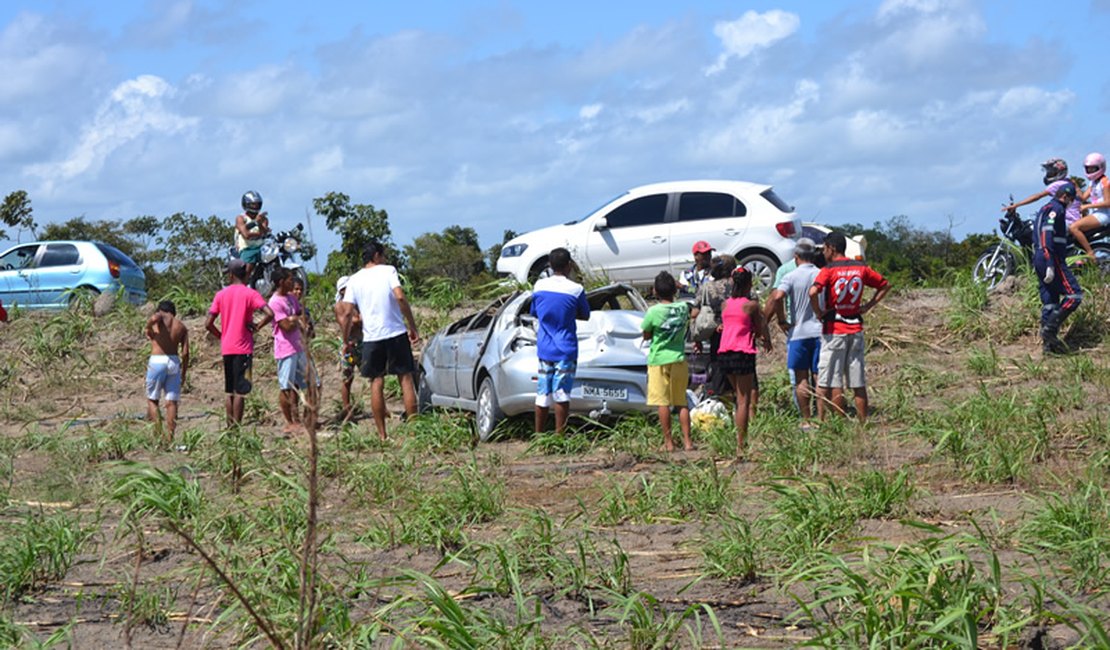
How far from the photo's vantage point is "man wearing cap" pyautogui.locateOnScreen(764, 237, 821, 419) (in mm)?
11602

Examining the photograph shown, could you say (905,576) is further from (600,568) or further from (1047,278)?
(1047,278)

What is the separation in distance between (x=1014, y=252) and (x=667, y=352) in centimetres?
760

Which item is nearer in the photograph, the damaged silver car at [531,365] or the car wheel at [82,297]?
the damaged silver car at [531,365]

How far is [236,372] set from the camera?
12.4 m

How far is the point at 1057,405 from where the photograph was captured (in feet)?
35.6

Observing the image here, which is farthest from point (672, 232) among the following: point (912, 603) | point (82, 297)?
point (912, 603)

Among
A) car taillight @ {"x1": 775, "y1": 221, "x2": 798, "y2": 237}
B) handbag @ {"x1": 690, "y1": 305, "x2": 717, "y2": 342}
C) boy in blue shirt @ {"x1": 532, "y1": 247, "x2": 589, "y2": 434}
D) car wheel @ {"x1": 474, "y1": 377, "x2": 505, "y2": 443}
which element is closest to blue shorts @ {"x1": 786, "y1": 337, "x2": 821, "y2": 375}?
handbag @ {"x1": 690, "y1": 305, "x2": 717, "y2": 342}

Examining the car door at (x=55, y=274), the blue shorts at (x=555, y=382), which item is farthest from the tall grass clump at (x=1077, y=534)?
the car door at (x=55, y=274)

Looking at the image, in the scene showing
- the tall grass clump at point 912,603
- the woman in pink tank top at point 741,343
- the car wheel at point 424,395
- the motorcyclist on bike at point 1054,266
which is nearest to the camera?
the tall grass clump at point 912,603

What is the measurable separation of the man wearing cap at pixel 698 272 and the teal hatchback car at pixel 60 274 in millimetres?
9135

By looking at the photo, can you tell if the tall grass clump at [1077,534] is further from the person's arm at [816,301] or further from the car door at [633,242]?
the car door at [633,242]

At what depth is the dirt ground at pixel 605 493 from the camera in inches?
234

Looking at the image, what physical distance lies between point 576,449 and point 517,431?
1377mm

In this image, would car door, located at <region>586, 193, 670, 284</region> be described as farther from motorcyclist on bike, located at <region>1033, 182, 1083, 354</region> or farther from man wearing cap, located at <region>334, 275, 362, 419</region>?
motorcyclist on bike, located at <region>1033, 182, 1083, 354</region>
